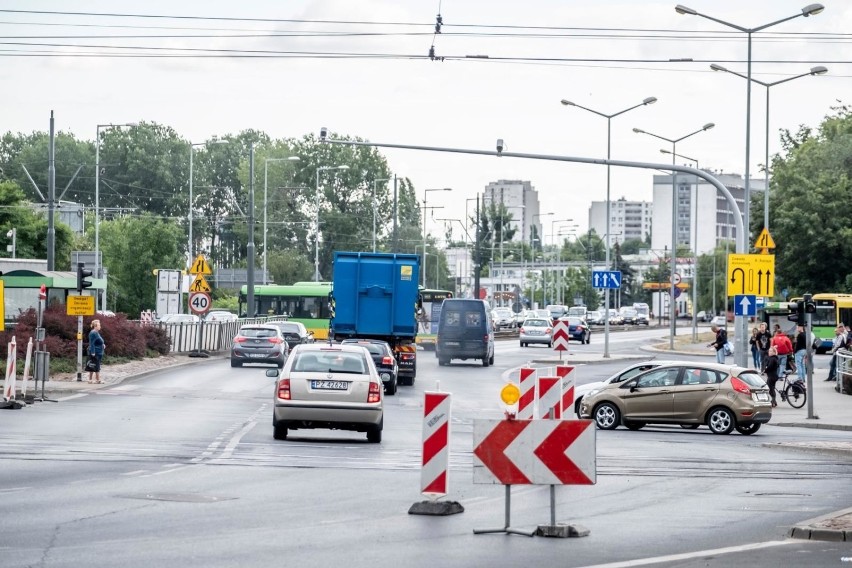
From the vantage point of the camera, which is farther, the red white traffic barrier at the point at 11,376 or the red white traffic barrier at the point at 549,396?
the red white traffic barrier at the point at 11,376

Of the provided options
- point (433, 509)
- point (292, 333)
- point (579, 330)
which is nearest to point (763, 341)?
point (292, 333)

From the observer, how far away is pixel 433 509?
571 inches

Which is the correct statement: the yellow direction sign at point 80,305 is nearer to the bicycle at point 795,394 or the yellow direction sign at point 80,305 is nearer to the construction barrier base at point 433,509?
the bicycle at point 795,394

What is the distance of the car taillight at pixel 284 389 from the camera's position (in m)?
23.0

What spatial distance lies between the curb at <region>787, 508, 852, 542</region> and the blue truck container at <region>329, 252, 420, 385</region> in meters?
31.2

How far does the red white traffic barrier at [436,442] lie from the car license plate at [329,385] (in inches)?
340

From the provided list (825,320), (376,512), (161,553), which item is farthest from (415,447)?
(825,320)

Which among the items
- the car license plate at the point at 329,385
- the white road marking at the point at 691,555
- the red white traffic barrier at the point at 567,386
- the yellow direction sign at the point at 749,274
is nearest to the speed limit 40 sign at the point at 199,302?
the yellow direction sign at the point at 749,274

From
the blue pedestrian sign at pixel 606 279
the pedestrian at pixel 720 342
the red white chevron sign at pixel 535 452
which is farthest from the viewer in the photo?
the blue pedestrian sign at pixel 606 279

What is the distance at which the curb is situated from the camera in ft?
42.9

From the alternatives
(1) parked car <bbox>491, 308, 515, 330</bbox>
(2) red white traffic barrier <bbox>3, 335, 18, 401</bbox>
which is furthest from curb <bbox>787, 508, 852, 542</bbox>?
(1) parked car <bbox>491, 308, 515, 330</bbox>

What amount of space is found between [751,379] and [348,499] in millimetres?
15414

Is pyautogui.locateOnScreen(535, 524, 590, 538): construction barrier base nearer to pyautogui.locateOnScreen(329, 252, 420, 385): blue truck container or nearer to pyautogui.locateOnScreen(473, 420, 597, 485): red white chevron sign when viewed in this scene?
pyautogui.locateOnScreen(473, 420, 597, 485): red white chevron sign

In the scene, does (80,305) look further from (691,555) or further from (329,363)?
(691,555)
